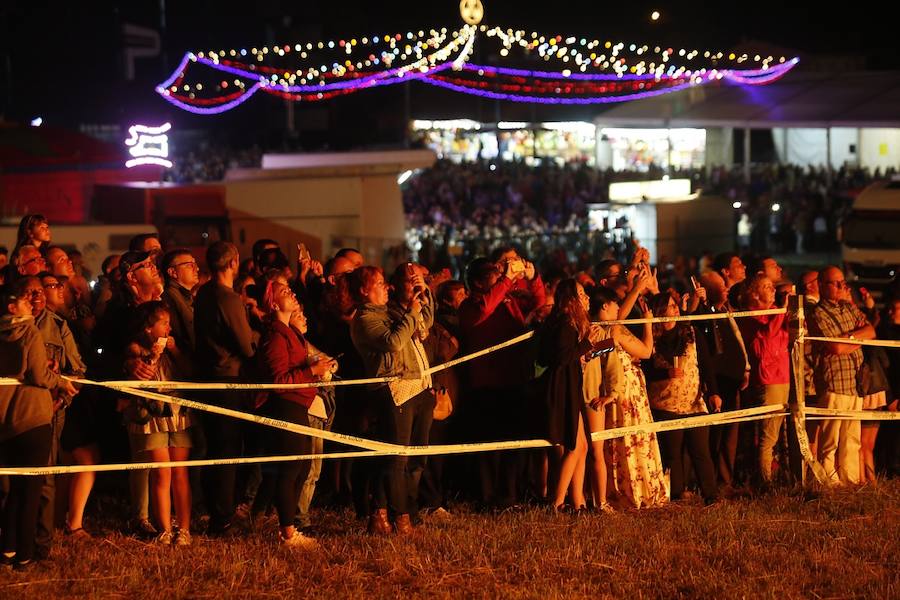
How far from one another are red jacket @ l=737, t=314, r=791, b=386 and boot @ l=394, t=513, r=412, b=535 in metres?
2.74

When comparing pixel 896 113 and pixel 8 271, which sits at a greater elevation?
pixel 896 113

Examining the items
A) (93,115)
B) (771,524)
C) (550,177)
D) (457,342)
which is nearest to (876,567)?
(771,524)

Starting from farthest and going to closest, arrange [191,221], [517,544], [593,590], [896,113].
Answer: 1. [896,113]
2. [191,221]
3. [517,544]
4. [593,590]

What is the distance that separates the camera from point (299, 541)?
24.0ft

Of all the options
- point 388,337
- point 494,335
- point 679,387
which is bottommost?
point 679,387

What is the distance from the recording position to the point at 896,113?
33938mm

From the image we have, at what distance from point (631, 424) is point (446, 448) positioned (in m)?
1.36

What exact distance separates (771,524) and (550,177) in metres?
26.8

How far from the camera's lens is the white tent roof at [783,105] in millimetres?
34938

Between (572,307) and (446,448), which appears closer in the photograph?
(446,448)

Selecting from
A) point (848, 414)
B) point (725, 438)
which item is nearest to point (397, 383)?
point (725, 438)

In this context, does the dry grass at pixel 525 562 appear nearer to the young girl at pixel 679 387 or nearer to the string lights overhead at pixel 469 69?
the young girl at pixel 679 387

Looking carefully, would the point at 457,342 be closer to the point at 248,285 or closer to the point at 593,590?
the point at 248,285

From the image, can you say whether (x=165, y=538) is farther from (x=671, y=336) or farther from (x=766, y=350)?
(x=766, y=350)
